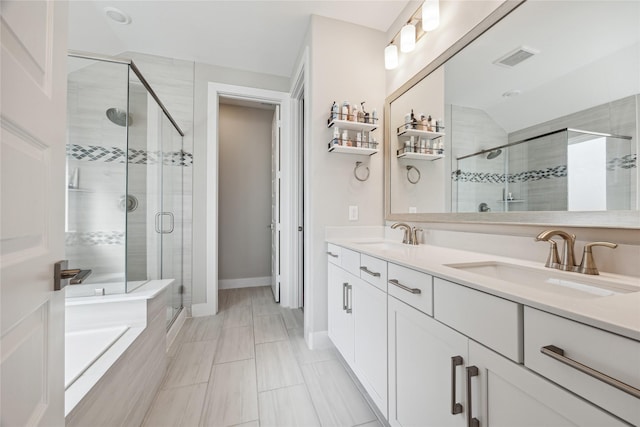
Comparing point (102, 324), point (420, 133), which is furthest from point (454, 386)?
point (102, 324)

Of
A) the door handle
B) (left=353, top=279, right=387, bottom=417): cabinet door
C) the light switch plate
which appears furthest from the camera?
the light switch plate

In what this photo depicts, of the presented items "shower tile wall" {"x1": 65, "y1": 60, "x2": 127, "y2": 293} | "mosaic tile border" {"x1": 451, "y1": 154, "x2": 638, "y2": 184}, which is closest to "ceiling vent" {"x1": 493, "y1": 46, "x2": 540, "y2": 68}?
"mosaic tile border" {"x1": 451, "y1": 154, "x2": 638, "y2": 184}

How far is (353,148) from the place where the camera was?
1937 millimetres

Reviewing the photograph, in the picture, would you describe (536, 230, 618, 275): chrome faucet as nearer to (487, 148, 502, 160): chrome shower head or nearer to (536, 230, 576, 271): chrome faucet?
(536, 230, 576, 271): chrome faucet

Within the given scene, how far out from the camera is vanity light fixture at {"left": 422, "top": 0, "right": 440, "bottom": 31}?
155 centimetres

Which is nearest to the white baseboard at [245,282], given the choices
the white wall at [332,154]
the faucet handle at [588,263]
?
the white wall at [332,154]

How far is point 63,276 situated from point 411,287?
3.67ft

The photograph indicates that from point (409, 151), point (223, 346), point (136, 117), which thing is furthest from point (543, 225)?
point (136, 117)

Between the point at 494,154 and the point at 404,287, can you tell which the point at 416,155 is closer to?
the point at 494,154

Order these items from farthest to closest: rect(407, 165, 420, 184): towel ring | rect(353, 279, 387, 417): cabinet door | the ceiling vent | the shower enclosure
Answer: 1. rect(407, 165, 420, 184): towel ring
2. the shower enclosure
3. rect(353, 279, 387, 417): cabinet door
4. the ceiling vent

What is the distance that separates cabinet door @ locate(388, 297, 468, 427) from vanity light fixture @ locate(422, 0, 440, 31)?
1.68 metres

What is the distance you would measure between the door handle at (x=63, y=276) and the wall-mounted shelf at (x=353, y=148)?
1599 millimetres

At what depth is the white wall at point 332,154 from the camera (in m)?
1.99

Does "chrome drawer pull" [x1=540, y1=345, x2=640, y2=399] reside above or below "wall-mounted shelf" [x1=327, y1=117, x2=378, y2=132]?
below
